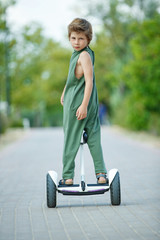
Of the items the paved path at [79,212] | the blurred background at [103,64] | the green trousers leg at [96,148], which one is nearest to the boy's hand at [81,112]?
the green trousers leg at [96,148]

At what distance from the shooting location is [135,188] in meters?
6.70

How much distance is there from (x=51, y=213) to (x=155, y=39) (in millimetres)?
13163

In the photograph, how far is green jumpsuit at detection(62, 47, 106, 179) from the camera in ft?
16.9

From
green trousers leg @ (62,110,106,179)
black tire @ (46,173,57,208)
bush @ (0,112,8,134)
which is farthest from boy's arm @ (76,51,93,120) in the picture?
bush @ (0,112,8,134)

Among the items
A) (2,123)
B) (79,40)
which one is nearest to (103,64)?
(2,123)

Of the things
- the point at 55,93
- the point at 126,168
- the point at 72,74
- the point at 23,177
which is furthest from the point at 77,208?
the point at 55,93

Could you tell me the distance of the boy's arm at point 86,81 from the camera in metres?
5.03

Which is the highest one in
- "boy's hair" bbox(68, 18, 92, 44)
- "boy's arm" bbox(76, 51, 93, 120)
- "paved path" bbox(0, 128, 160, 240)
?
"boy's hair" bbox(68, 18, 92, 44)

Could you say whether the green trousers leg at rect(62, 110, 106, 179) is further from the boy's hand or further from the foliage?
the foliage

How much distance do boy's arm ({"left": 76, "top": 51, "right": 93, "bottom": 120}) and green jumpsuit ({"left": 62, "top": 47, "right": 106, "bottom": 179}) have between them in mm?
96

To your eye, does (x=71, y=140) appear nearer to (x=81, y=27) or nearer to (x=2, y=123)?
(x=81, y=27)

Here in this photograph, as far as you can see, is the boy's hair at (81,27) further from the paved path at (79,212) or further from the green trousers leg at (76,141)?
the paved path at (79,212)

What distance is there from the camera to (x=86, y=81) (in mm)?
5051

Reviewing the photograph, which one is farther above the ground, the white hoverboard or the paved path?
the white hoverboard
